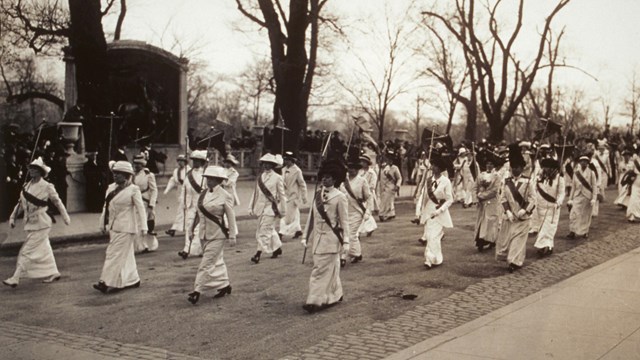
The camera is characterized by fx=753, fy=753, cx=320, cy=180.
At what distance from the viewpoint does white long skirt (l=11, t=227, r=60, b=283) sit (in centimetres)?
1115

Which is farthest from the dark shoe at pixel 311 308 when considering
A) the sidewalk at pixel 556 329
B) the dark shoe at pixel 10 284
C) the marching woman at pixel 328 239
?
the dark shoe at pixel 10 284

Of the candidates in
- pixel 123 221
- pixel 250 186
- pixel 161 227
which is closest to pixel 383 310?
pixel 123 221

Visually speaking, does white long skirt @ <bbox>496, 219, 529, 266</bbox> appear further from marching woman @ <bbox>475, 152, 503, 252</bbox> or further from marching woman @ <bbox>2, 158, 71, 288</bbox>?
marching woman @ <bbox>2, 158, 71, 288</bbox>

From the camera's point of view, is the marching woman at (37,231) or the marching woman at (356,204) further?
the marching woman at (356,204)

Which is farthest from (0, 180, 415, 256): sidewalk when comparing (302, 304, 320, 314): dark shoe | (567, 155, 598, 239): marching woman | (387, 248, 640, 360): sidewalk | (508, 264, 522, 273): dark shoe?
(387, 248, 640, 360): sidewalk

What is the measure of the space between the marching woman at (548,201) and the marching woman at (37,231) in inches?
341

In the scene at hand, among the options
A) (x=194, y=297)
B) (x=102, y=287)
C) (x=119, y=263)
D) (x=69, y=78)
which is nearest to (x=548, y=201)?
(x=194, y=297)

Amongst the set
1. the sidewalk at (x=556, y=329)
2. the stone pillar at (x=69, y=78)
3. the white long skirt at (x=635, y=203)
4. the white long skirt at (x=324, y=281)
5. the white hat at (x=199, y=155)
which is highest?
the stone pillar at (x=69, y=78)

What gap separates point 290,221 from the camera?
56.2ft

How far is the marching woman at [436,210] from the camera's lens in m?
12.8

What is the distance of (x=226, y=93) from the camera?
7638 centimetres

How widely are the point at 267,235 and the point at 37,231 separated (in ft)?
13.1

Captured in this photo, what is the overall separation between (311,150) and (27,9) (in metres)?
14.1

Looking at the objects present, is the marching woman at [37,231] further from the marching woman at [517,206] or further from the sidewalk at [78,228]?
the marching woman at [517,206]
